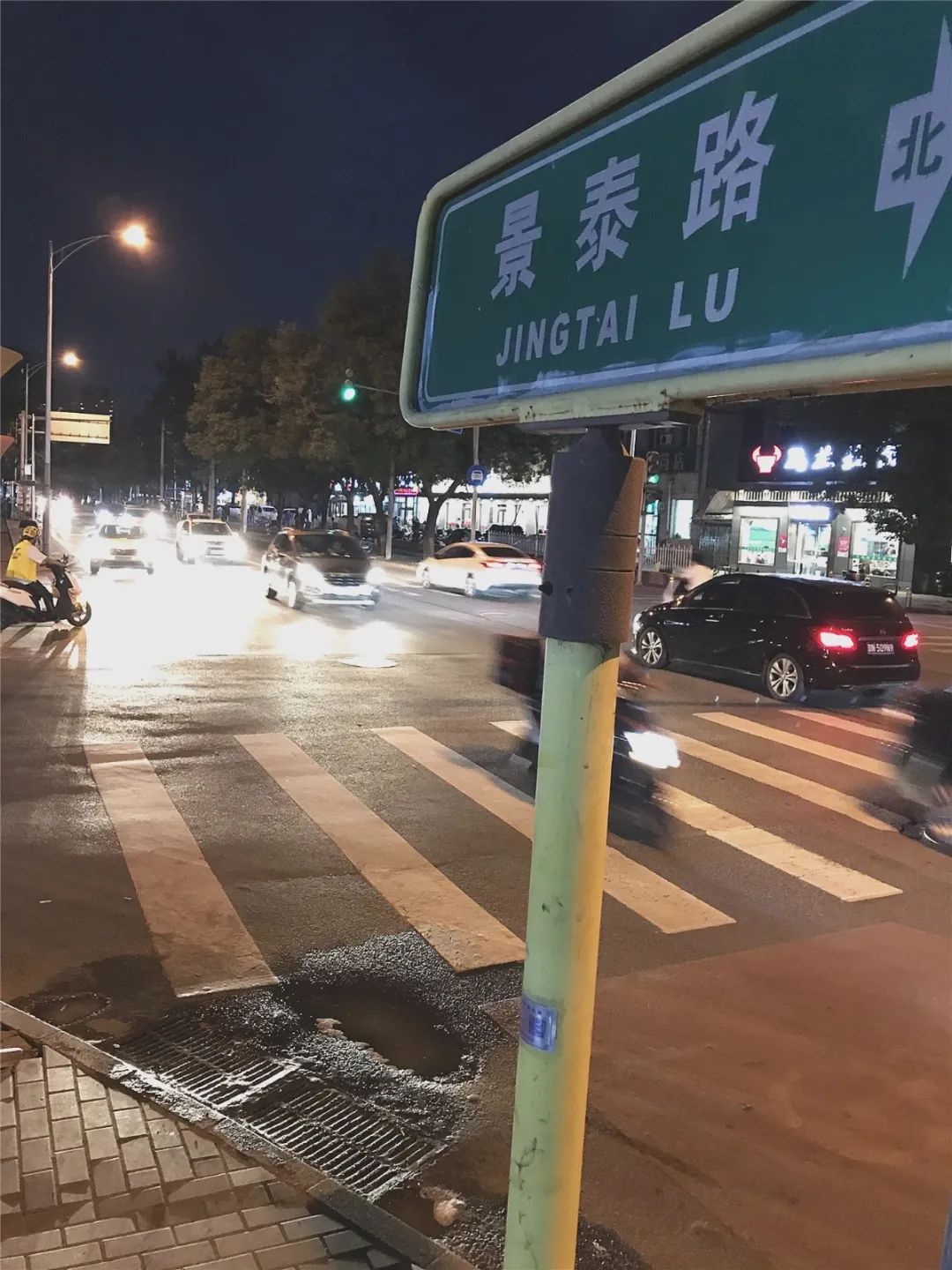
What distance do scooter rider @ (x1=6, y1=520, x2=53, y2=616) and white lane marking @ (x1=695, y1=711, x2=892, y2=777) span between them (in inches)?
450

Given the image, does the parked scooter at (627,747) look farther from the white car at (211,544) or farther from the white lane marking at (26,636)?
→ the white car at (211,544)

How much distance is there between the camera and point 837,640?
1330cm

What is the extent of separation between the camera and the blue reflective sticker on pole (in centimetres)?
208

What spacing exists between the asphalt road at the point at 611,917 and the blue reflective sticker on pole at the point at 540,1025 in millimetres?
1876

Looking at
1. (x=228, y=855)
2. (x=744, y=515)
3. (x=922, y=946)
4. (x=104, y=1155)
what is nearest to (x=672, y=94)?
(x=104, y=1155)

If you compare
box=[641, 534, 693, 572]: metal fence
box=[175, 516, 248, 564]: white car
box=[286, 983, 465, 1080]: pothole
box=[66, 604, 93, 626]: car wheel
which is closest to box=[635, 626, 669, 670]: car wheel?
box=[66, 604, 93, 626]: car wheel

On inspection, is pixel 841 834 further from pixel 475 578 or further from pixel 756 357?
pixel 475 578

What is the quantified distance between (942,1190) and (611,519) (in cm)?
331

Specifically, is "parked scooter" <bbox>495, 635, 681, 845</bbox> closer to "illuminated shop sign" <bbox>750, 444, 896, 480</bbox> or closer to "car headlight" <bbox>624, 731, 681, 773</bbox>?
"car headlight" <bbox>624, 731, 681, 773</bbox>

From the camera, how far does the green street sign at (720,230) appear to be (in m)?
1.27

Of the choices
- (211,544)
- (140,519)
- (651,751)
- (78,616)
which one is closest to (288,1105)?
(651,751)

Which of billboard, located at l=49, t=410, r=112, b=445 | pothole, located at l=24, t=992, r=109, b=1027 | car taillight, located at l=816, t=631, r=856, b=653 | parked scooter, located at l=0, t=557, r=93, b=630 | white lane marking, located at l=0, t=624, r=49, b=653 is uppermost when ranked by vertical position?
billboard, located at l=49, t=410, r=112, b=445

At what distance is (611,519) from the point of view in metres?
1.94

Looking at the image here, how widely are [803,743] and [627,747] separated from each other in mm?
2413
